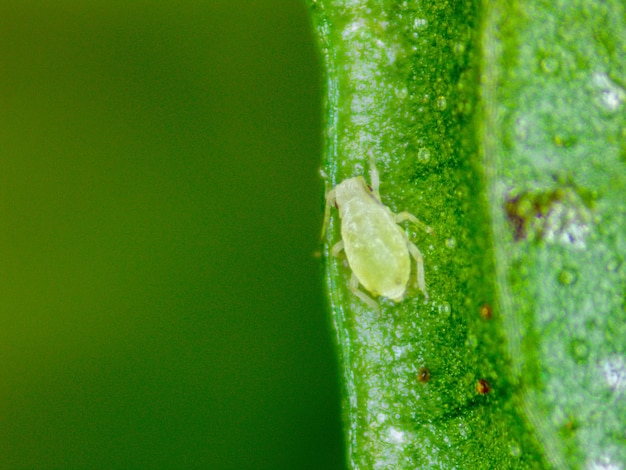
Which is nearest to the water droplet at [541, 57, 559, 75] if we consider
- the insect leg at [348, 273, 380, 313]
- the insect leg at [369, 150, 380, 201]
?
the insect leg at [369, 150, 380, 201]

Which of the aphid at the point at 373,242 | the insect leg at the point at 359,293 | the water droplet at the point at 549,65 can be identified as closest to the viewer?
the aphid at the point at 373,242

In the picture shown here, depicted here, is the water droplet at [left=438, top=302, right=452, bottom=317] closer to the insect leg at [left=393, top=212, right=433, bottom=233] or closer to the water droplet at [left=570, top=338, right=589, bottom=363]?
the insect leg at [left=393, top=212, right=433, bottom=233]

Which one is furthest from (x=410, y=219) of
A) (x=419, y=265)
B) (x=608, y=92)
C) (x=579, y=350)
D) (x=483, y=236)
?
(x=608, y=92)

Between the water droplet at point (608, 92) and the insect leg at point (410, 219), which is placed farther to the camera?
the water droplet at point (608, 92)

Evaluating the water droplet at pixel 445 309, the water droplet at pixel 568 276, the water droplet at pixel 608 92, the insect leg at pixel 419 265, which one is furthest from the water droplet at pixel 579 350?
the water droplet at pixel 608 92

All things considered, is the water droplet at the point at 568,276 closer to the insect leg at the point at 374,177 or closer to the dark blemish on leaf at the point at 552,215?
the dark blemish on leaf at the point at 552,215

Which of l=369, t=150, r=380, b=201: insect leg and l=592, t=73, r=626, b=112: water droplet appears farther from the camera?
l=592, t=73, r=626, b=112: water droplet
